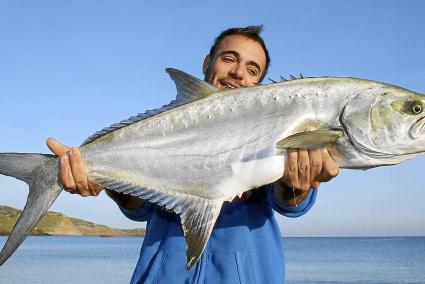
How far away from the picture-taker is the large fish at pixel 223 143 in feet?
13.8

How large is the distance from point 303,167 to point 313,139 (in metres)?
0.30

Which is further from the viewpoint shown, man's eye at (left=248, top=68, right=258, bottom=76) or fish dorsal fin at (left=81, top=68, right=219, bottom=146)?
man's eye at (left=248, top=68, right=258, bottom=76)

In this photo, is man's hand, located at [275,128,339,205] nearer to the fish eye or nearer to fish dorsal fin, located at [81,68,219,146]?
the fish eye

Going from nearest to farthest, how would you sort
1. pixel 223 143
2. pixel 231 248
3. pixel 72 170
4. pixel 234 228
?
1. pixel 223 143
2. pixel 72 170
3. pixel 231 248
4. pixel 234 228

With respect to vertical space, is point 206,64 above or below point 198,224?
above

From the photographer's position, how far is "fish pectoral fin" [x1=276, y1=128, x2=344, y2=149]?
4.09 meters

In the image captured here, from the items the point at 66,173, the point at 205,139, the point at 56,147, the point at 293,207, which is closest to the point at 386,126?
the point at 293,207

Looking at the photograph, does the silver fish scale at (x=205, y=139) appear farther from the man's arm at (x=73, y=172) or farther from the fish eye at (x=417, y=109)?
the fish eye at (x=417, y=109)

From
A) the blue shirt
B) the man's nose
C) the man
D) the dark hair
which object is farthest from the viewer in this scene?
the dark hair

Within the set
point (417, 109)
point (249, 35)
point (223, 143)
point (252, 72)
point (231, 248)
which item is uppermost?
point (249, 35)

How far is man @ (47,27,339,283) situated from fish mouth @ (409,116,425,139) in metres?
0.66

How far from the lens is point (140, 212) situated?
5289 millimetres

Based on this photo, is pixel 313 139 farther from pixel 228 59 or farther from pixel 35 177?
pixel 35 177

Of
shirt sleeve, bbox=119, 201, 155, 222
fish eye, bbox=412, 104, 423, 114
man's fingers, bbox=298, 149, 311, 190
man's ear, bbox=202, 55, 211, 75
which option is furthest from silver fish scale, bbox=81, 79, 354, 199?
man's ear, bbox=202, 55, 211, 75
